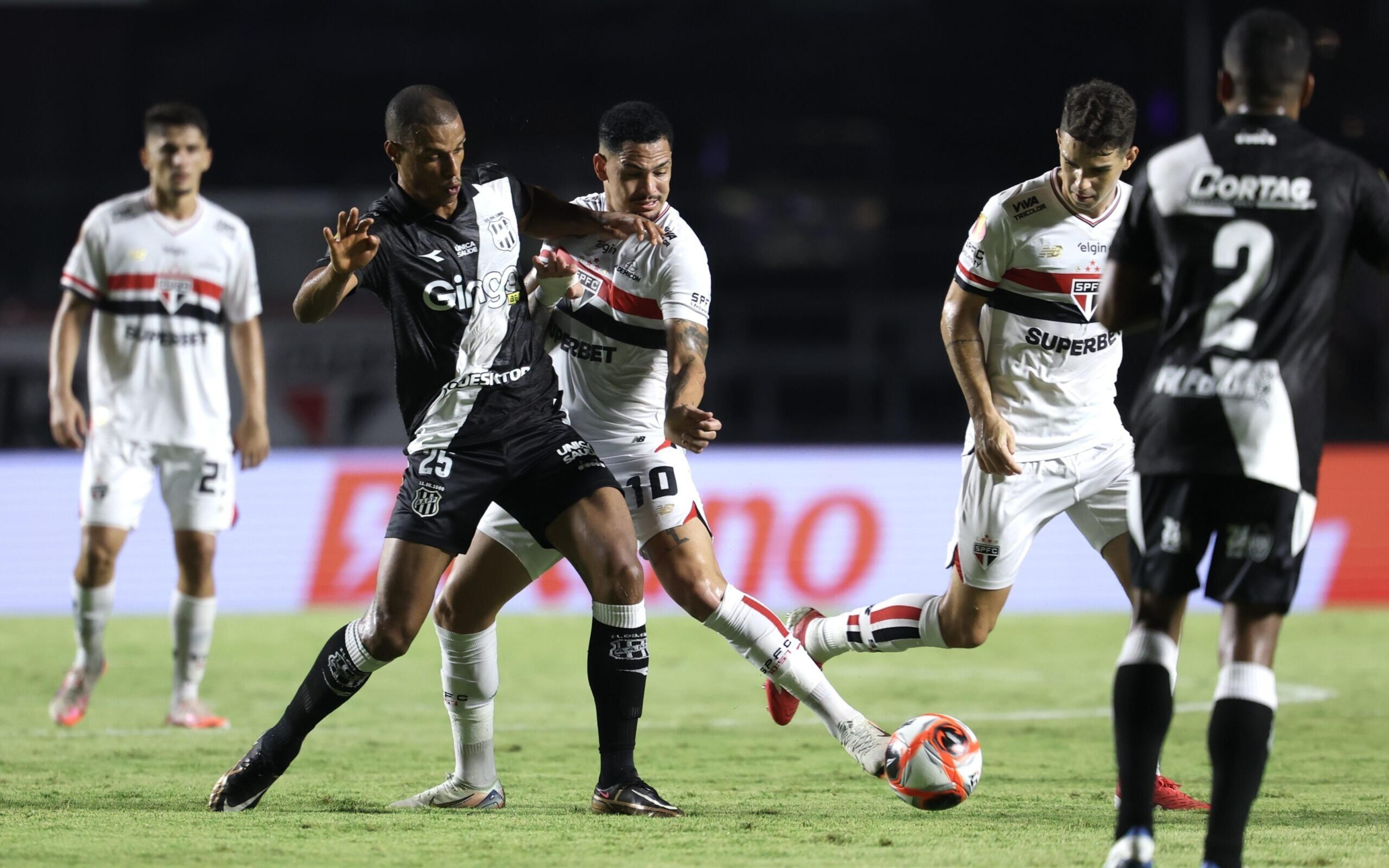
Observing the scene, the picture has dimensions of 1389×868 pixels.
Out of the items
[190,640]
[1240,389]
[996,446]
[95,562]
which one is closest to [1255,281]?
[1240,389]

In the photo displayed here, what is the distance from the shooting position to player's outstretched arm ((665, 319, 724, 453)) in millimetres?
4883

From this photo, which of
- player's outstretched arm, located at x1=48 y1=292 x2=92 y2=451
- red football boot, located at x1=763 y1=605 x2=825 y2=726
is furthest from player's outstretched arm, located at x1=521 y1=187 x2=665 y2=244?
player's outstretched arm, located at x1=48 y1=292 x2=92 y2=451

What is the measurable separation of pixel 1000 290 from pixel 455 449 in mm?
1969

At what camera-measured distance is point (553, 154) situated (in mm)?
22734

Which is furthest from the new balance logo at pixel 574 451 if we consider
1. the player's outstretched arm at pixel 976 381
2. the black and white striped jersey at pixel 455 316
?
the player's outstretched arm at pixel 976 381

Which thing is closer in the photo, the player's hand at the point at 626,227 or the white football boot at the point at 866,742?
the white football boot at the point at 866,742

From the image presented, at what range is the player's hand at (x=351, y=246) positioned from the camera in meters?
4.66

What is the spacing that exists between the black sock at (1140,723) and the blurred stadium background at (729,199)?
874 centimetres

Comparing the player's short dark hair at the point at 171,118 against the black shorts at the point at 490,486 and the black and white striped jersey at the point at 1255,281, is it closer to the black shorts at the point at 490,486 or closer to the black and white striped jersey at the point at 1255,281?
the black shorts at the point at 490,486

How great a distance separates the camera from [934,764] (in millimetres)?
4824

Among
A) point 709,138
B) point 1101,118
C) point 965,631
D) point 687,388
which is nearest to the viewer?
point 687,388

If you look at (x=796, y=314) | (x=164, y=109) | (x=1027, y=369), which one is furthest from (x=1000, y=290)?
(x=796, y=314)

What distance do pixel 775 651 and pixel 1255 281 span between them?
2.23m

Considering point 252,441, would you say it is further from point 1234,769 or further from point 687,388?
point 1234,769
